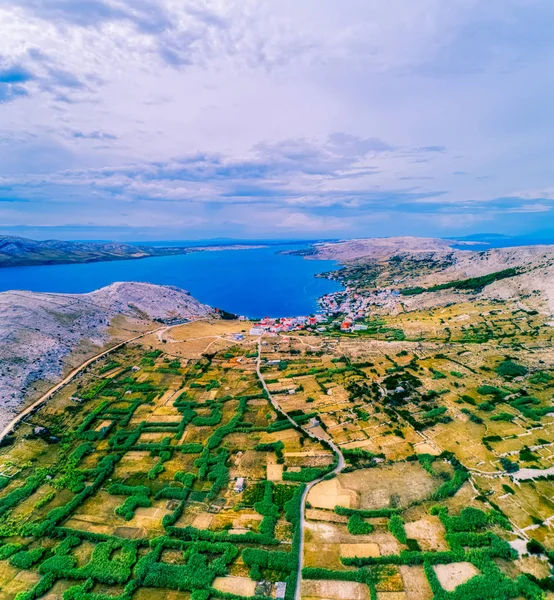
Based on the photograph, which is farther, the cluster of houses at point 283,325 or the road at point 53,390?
the cluster of houses at point 283,325

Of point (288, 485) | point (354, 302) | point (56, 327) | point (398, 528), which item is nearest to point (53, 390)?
point (56, 327)

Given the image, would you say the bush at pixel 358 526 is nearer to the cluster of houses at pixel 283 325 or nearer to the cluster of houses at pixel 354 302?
the cluster of houses at pixel 283 325

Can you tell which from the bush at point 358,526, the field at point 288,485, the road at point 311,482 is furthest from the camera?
the bush at point 358,526

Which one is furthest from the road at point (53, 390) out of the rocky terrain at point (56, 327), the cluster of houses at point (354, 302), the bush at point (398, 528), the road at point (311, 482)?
the cluster of houses at point (354, 302)

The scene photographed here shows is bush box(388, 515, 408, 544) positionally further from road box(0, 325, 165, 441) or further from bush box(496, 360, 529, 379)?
road box(0, 325, 165, 441)

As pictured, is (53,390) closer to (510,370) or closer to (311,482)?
Result: (311,482)

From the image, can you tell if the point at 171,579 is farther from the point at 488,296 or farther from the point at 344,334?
the point at 488,296
